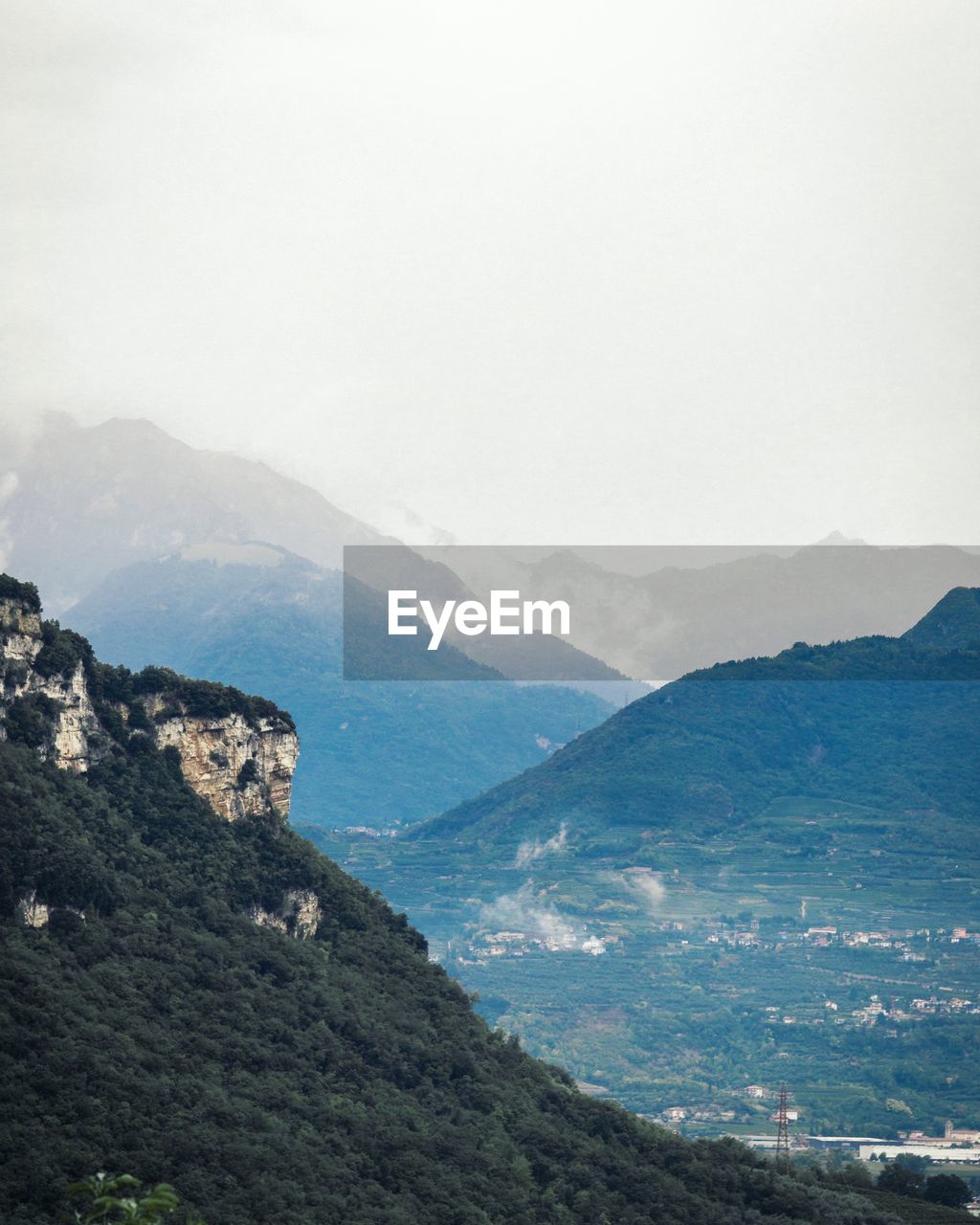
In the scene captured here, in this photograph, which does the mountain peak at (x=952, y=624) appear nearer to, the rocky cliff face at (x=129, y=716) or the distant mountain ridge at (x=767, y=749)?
the distant mountain ridge at (x=767, y=749)

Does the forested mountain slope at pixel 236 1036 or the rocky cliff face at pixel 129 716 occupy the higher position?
the rocky cliff face at pixel 129 716

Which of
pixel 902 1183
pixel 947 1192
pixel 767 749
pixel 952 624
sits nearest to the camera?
pixel 947 1192

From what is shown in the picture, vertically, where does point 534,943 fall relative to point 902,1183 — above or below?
above

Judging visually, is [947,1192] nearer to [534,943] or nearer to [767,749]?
[534,943]

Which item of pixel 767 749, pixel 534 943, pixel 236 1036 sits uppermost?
pixel 767 749

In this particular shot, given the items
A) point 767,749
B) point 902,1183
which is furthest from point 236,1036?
point 767,749

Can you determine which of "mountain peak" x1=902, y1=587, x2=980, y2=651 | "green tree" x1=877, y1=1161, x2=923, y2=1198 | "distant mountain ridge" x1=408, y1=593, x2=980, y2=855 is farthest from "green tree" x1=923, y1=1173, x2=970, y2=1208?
"mountain peak" x1=902, y1=587, x2=980, y2=651

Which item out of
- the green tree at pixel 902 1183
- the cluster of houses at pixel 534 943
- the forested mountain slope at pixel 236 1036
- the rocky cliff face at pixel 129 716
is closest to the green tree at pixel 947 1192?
the green tree at pixel 902 1183

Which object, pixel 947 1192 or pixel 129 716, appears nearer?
pixel 129 716

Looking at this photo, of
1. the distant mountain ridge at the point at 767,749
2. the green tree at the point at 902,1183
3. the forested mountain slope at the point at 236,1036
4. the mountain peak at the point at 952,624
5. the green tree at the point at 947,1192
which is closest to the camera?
the forested mountain slope at the point at 236,1036
